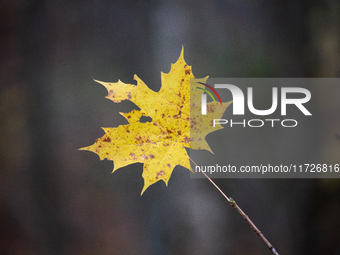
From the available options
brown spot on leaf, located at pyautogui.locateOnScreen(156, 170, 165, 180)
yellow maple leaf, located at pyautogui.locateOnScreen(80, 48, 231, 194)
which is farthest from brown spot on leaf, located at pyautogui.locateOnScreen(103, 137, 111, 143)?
brown spot on leaf, located at pyautogui.locateOnScreen(156, 170, 165, 180)

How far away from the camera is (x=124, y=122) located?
45 centimetres

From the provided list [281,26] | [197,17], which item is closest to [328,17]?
[281,26]

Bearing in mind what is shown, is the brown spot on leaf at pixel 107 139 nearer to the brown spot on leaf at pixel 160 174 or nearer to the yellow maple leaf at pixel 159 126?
the yellow maple leaf at pixel 159 126

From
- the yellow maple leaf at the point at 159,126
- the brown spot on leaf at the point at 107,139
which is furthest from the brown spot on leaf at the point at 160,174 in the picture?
the brown spot on leaf at the point at 107,139

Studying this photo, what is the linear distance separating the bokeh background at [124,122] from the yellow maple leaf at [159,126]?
0.29ft

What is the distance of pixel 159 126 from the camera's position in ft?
1.18

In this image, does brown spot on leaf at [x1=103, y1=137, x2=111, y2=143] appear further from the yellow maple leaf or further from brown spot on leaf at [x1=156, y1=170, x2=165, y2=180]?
brown spot on leaf at [x1=156, y1=170, x2=165, y2=180]

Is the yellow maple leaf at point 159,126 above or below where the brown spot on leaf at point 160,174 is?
above

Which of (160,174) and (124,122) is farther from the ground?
(124,122)

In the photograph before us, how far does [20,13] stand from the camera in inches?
18.0

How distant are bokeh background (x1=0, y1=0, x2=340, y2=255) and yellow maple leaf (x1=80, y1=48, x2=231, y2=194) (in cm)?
9

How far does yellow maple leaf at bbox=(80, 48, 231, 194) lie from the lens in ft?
1.16

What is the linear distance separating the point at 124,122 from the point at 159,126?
0.13 m

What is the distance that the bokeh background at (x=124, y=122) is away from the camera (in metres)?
0.45
